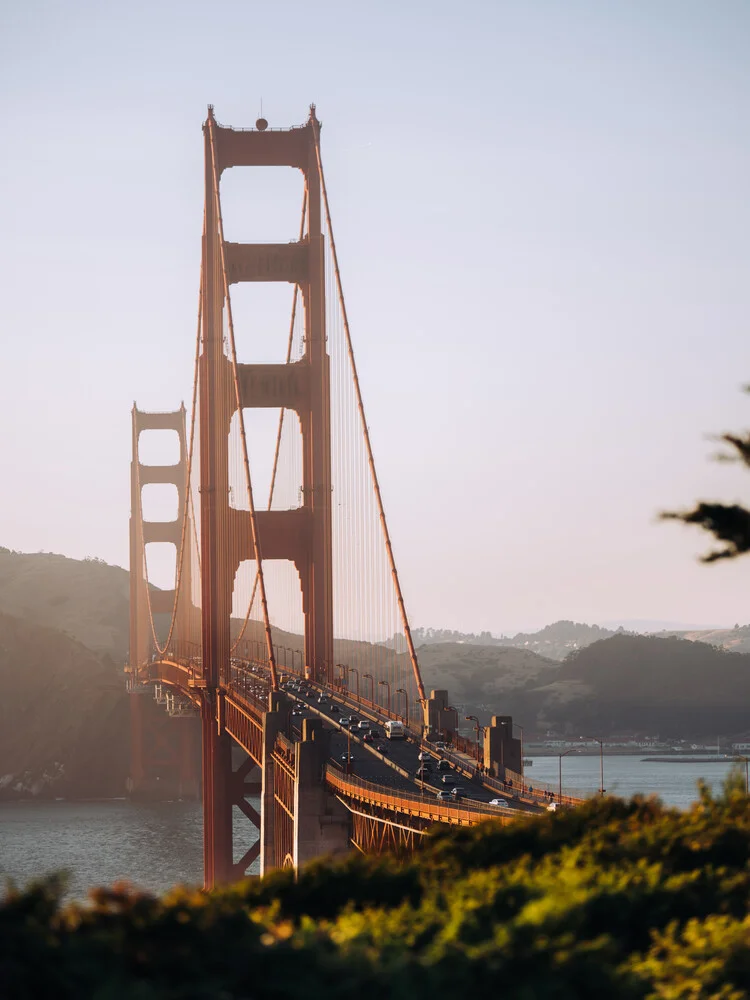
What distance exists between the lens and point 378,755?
47719 millimetres

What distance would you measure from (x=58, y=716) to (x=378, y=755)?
109264mm

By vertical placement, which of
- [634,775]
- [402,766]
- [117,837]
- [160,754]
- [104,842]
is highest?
[402,766]

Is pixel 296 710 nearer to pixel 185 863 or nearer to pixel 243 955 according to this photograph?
pixel 185 863

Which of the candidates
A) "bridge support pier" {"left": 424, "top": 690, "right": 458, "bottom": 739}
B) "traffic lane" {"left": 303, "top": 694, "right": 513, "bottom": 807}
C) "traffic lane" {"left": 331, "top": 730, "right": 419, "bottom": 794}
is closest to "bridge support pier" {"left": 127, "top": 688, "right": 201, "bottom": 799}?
"traffic lane" {"left": 303, "top": 694, "right": 513, "bottom": 807}

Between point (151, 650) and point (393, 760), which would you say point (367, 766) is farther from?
point (151, 650)

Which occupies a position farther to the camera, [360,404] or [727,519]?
[360,404]

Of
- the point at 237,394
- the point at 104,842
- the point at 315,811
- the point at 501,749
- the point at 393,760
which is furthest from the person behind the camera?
the point at 104,842

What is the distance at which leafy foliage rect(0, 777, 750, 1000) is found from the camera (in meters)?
9.52

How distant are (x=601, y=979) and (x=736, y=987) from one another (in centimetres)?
125

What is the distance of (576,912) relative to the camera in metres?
11.6

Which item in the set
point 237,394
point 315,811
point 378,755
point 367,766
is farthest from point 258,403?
point 315,811

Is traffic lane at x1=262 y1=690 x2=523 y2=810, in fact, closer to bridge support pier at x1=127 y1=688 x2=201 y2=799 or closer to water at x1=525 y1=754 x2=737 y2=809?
water at x1=525 y1=754 x2=737 y2=809

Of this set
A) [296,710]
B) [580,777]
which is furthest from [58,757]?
[296,710]

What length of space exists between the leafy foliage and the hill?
126 meters
